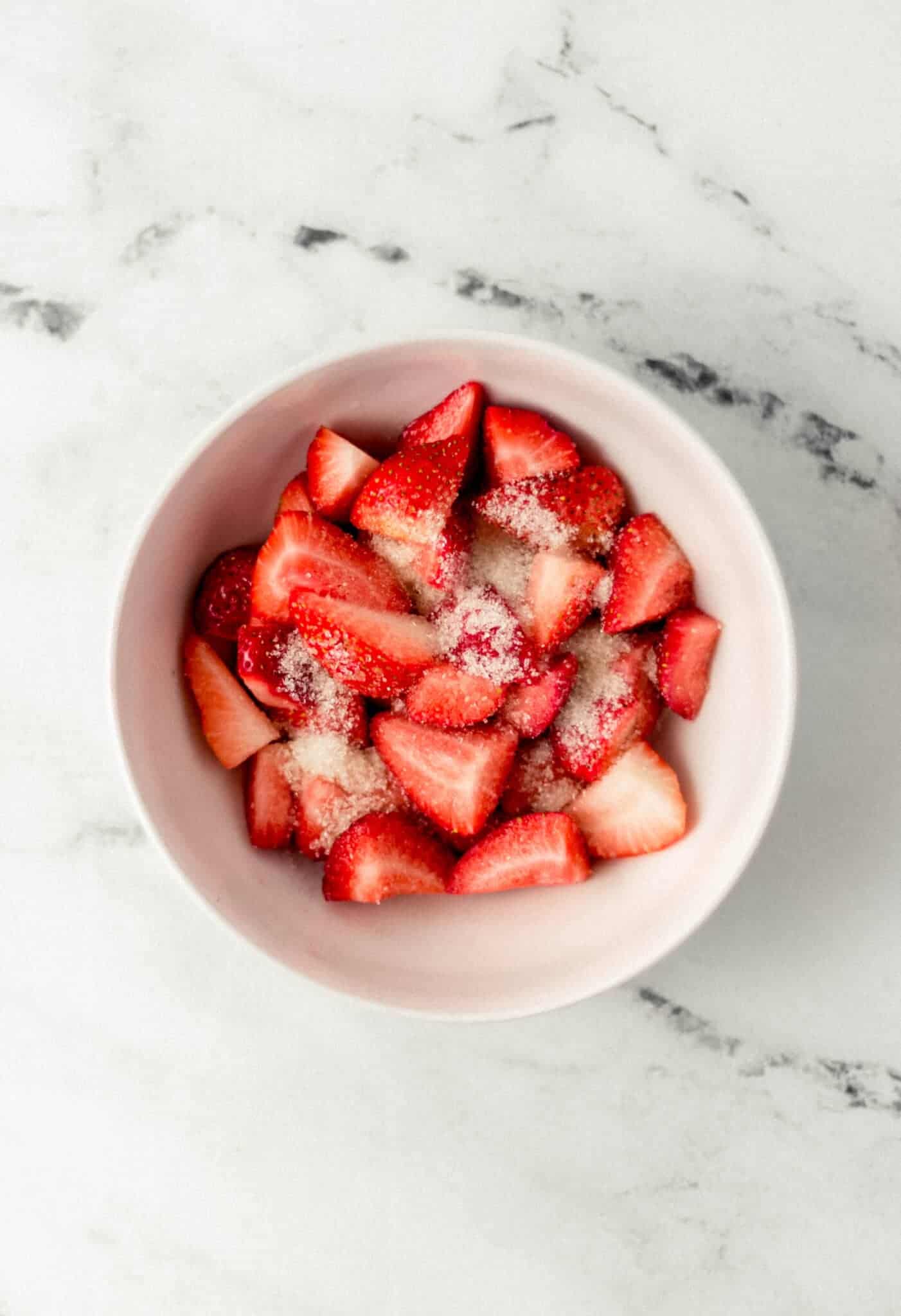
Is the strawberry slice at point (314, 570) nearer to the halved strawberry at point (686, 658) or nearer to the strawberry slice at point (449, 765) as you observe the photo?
the strawberry slice at point (449, 765)

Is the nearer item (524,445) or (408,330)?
(524,445)

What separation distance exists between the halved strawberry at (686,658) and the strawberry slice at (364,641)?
0.18 metres

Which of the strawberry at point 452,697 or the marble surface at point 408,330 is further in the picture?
the marble surface at point 408,330

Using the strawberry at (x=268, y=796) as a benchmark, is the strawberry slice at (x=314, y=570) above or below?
above

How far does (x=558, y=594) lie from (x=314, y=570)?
190mm

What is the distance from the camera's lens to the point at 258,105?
111cm

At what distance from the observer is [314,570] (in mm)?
953

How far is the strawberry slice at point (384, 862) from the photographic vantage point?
0.96 m

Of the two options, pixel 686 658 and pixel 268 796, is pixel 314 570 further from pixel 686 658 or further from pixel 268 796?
pixel 686 658

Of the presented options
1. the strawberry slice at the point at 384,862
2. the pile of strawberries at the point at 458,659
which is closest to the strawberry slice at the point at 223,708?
the pile of strawberries at the point at 458,659

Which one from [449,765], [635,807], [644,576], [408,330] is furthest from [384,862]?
[408,330]

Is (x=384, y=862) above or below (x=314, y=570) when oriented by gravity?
below

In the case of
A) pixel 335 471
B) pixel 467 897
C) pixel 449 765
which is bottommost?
pixel 467 897

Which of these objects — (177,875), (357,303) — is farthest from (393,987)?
(357,303)
